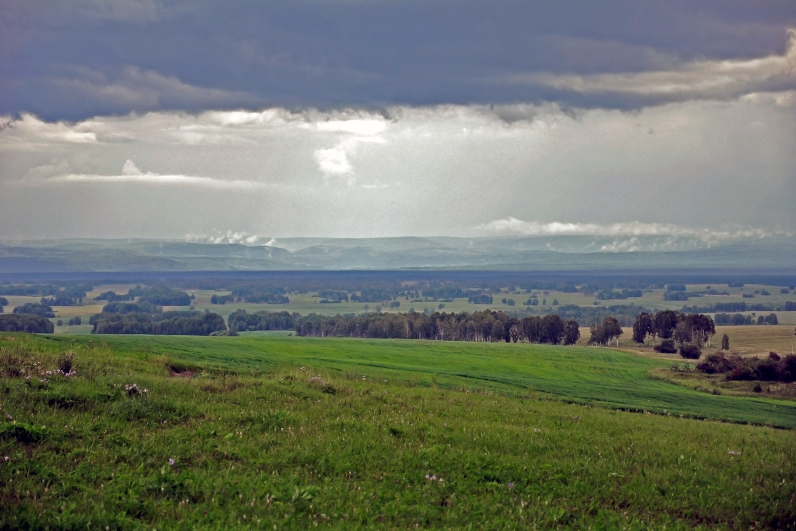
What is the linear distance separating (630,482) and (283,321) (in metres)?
172

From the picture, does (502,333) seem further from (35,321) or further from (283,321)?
(35,321)

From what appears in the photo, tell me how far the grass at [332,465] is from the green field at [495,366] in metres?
12.8

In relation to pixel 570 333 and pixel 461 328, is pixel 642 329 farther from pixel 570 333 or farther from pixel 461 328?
pixel 461 328

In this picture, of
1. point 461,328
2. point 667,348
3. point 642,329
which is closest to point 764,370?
point 667,348

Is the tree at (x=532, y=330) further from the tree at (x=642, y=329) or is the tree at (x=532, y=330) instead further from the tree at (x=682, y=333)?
the tree at (x=682, y=333)

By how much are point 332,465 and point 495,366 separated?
54.2m

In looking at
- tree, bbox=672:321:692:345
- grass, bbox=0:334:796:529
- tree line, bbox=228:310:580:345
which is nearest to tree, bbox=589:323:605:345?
tree line, bbox=228:310:580:345

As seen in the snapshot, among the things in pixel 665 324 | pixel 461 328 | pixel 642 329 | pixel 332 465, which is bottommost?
pixel 461 328

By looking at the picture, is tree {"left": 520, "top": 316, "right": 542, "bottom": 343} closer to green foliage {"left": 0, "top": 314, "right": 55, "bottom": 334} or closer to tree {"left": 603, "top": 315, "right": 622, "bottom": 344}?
tree {"left": 603, "top": 315, "right": 622, "bottom": 344}

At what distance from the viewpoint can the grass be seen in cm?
1061

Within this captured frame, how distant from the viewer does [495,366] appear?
65.8 m

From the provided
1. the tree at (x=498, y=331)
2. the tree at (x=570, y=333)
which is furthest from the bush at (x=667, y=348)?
the tree at (x=498, y=331)

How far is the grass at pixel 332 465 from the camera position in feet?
34.8

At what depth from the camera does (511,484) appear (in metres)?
12.7
